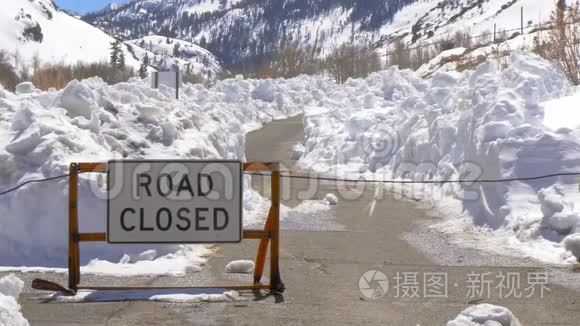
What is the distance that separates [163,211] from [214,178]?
53 centimetres

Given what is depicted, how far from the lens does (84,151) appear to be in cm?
945

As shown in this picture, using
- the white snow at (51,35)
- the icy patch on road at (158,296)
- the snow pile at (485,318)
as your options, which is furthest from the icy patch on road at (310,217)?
the white snow at (51,35)

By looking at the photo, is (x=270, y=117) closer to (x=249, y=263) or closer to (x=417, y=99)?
(x=417, y=99)

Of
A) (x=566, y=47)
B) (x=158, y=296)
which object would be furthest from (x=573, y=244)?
(x=566, y=47)

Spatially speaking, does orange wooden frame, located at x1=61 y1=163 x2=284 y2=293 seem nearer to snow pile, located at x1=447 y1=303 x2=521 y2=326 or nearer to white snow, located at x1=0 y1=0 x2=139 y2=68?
snow pile, located at x1=447 y1=303 x2=521 y2=326

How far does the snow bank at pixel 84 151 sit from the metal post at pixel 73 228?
42.5 inches

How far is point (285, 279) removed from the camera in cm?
738

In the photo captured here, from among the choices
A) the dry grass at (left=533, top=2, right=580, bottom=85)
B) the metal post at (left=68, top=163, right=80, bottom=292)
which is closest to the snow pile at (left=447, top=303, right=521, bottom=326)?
the metal post at (left=68, top=163, right=80, bottom=292)

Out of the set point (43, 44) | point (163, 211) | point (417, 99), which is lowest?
point (163, 211)

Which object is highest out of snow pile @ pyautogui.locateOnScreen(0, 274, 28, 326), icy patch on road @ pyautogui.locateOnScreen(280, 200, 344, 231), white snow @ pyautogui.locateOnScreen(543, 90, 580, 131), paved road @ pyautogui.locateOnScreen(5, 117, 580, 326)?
white snow @ pyautogui.locateOnScreen(543, 90, 580, 131)

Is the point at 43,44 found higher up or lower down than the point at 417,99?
higher up

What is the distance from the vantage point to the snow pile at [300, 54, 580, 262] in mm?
9671

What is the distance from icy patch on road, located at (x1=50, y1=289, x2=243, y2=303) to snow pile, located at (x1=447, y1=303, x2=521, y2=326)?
2.08 m

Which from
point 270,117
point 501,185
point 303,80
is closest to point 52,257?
point 501,185
